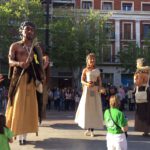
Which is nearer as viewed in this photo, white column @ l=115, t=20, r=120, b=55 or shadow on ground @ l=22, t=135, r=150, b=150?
shadow on ground @ l=22, t=135, r=150, b=150

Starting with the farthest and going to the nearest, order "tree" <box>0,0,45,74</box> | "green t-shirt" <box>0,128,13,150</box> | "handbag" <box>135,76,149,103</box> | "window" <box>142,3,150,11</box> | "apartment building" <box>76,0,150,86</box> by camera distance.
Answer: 1. "window" <box>142,3,150,11</box>
2. "apartment building" <box>76,0,150,86</box>
3. "tree" <box>0,0,45,74</box>
4. "handbag" <box>135,76,149,103</box>
5. "green t-shirt" <box>0,128,13,150</box>

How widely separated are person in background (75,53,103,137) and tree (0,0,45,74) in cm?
2864

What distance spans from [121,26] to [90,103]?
4796 cm

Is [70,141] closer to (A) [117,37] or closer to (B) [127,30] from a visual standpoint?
(A) [117,37]

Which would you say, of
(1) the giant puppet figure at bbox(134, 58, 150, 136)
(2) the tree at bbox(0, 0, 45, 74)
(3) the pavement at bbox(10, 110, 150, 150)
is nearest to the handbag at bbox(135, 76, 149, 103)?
(1) the giant puppet figure at bbox(134, 58, 150, 136)

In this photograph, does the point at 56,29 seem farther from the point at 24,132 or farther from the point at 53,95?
the point at 24,132

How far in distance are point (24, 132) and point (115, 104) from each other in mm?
1983

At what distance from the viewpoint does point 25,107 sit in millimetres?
8172

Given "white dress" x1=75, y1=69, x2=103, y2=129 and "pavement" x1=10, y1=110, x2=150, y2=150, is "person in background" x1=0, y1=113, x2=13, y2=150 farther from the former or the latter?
"white dress" x1=75, y1=69, x2=103, y2=129

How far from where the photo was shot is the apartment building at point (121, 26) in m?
55.9

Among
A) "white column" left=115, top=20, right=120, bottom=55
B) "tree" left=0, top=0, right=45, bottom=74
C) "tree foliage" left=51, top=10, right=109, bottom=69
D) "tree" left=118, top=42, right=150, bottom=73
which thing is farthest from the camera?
"white column" left=115, top=20, right=120, bottom=55

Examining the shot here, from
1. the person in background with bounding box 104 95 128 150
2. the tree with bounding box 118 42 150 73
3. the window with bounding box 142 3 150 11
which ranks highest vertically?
the window with bounding box 142 3 150 11

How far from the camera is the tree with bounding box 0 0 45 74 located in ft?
125

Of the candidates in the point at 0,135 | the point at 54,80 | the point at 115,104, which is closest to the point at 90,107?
the point at 115,104
